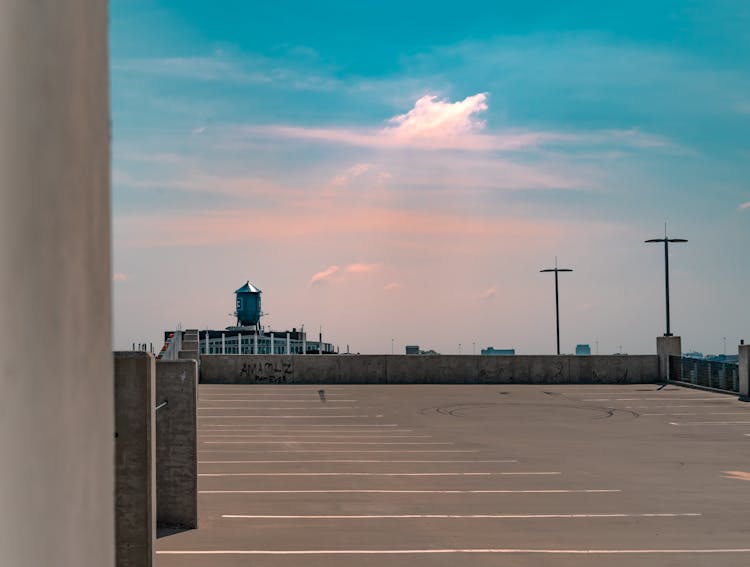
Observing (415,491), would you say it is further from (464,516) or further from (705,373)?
(705,373)

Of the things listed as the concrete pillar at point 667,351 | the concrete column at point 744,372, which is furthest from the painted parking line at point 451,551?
the concrete pillar at point 667,351

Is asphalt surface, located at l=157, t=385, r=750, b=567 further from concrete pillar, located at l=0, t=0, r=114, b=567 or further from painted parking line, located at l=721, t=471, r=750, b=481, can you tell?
concrete pillar, located at l=0, t=0, r=114, b=567

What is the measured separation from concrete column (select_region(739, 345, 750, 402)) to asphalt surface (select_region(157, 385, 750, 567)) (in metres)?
5.45

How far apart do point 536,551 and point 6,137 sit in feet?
32.3

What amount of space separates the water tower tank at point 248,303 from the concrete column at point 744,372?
57.4 m

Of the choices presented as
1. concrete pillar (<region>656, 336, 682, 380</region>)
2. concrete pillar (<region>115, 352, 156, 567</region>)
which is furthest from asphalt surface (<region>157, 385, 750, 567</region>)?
concrete pillar (<region>656, 336, 682, 380</region>)

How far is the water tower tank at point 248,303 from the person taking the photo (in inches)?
3238

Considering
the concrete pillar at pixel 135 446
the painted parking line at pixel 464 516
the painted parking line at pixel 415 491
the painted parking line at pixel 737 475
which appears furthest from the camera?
the painted parking line at pixel 737 475

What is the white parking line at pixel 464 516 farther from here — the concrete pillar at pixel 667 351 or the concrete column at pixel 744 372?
the concrete pillar at pixel 667 351

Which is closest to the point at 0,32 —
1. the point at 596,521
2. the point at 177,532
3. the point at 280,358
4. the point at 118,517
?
the point at 118,517

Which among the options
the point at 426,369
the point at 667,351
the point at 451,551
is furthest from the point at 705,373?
the point at 451,551

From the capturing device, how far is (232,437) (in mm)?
19938

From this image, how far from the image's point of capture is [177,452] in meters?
10.7

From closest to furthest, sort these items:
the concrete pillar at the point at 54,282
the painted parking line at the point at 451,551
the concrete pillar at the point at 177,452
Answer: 1. the concrete pillar at the point at 54,282
2. the painted parking line at the point at 451,551
3. the concrete pillar at the point at 177,452
